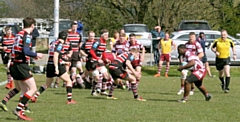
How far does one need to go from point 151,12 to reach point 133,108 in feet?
81.5

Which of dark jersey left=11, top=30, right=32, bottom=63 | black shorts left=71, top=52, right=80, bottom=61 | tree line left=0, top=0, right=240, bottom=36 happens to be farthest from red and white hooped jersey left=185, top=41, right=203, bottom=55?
tree line left=0, top=0, right=240, bottom=36

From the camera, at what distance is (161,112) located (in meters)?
12.2

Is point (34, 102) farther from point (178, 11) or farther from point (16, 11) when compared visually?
point (16, 11)

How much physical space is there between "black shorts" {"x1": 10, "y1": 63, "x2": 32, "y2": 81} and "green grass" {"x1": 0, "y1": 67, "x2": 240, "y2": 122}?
0.83m

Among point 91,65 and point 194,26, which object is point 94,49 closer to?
point 91,65

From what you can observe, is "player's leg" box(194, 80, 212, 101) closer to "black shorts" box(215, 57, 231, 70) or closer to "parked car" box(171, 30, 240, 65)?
"black shorts" box(215, 57, 231, 70)

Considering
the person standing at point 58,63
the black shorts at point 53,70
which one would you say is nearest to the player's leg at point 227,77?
the person standing at point 58,63

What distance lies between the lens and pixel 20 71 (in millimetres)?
10570

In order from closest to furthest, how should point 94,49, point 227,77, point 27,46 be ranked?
1. point 27,46
2. point 94,49
3. point 227,77

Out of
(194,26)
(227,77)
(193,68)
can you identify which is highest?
(194,26)

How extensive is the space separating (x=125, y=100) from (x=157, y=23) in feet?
74.9

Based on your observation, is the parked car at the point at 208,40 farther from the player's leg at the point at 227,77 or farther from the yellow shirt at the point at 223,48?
the player's leg at the point at 227,77

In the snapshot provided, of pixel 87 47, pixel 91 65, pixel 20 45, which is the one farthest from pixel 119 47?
pixel 20 45

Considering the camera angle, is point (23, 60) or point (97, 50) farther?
point (97, 50)
